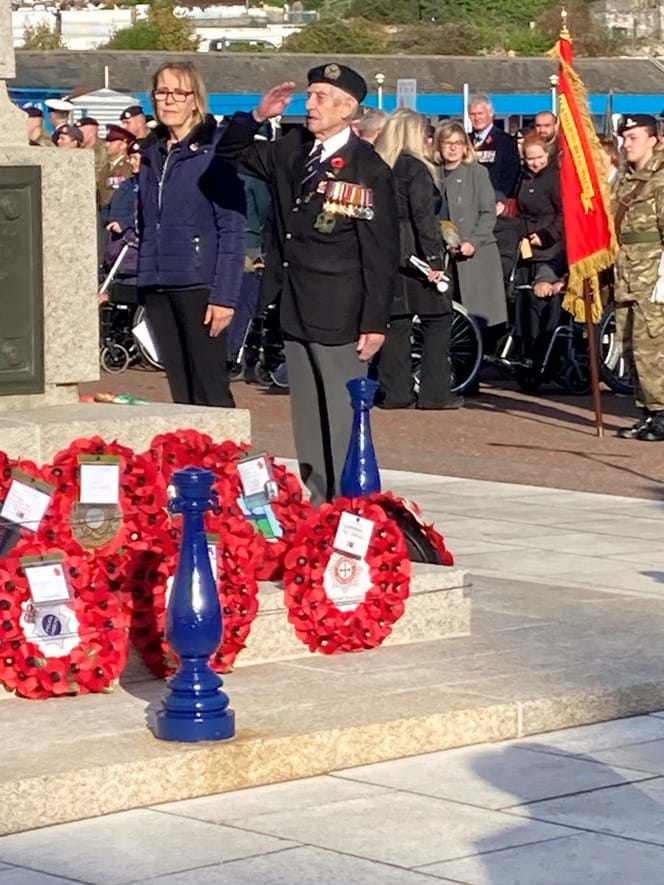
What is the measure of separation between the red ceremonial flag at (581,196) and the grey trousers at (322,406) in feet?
20.0

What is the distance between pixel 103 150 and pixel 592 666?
14.7 m

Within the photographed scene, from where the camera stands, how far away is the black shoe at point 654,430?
1441 cm

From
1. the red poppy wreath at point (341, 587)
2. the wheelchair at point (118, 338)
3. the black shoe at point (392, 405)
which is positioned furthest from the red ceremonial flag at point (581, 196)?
the red poppy wreath at point (341, 587)

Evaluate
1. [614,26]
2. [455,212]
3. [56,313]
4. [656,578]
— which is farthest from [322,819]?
[614,26]

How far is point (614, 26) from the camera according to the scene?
418ft

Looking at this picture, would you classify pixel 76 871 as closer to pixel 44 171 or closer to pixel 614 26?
pixel 44 171

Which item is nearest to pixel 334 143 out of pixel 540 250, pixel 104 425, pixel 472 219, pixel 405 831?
pixel 104 425

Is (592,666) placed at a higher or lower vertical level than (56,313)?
lower

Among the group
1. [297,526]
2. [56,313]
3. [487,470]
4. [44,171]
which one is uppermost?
[44,171]

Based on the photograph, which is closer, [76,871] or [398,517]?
[76,871]

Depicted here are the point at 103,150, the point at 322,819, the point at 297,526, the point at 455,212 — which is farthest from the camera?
the point at 103,150

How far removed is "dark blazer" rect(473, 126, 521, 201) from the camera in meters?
20.3

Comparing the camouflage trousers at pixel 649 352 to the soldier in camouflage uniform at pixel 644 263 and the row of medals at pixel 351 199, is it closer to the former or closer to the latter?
the soldier in camouflage uniform at pixel 644 263

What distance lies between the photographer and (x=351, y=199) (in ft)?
28.8
